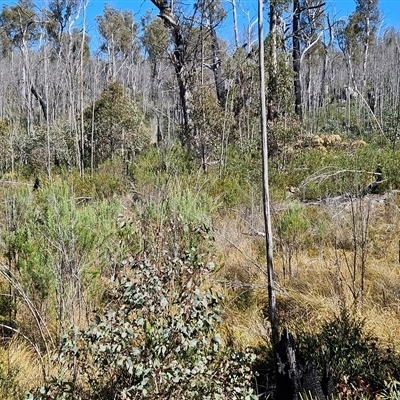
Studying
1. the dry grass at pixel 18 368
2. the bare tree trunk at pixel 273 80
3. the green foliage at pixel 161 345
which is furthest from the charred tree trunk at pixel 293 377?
the bare tree trunk at pixel 273 80

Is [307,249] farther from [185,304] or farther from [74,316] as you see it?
[185,304]

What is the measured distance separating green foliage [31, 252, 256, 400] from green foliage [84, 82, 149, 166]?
1097 cm

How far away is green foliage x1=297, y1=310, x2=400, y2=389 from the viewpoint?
265 cm

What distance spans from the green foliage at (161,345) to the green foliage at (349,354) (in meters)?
0.74

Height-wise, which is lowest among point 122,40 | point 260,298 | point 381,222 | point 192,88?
point 260,298

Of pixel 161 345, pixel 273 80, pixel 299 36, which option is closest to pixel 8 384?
pixel 161 345

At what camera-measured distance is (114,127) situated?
13.9 m

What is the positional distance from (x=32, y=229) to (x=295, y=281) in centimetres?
224

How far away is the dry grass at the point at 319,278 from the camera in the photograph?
3.43 m

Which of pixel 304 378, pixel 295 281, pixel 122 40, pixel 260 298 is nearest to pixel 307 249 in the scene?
pixel 295 281

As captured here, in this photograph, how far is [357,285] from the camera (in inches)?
159

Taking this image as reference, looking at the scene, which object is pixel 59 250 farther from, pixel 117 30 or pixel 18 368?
pixel 117 30

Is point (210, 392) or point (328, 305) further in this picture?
point (328, 305)

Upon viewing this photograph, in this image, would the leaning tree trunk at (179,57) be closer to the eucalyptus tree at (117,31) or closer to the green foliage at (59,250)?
the green foliage at (59,250)
